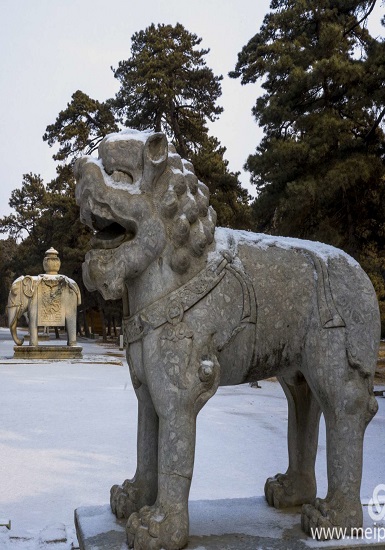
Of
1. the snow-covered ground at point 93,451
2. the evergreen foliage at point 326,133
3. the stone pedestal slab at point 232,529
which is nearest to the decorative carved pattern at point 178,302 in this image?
the stone pedestal slab at point 232,529

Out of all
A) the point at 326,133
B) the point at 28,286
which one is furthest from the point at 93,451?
the point at 28,286

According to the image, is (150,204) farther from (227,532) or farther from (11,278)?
Answer: (11,278)

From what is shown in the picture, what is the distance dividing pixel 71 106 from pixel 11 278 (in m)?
18.9

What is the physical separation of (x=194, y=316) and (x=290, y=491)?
3.31 ft

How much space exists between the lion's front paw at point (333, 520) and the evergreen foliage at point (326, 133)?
883 cm

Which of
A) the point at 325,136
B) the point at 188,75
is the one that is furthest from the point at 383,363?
the point at 188,75

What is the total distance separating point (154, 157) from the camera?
2090mm

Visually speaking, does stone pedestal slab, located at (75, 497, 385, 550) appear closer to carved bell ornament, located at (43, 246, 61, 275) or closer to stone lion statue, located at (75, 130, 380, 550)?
stone lion statue, located at (75, 130, 380, 550)

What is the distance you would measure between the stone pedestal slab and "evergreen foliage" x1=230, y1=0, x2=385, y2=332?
864cm

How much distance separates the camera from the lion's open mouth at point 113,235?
6.97 feet

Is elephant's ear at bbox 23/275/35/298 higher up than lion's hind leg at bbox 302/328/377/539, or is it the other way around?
elephant's ear at bbox 23/275/35/298

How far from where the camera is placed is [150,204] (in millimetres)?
2088

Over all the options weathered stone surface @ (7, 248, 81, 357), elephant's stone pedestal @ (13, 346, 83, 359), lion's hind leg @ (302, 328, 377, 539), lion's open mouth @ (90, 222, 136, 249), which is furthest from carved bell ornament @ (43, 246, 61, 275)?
lion's hind leg @ (302, 328, 377, 539)

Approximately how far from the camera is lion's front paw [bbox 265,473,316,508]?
2.54m
